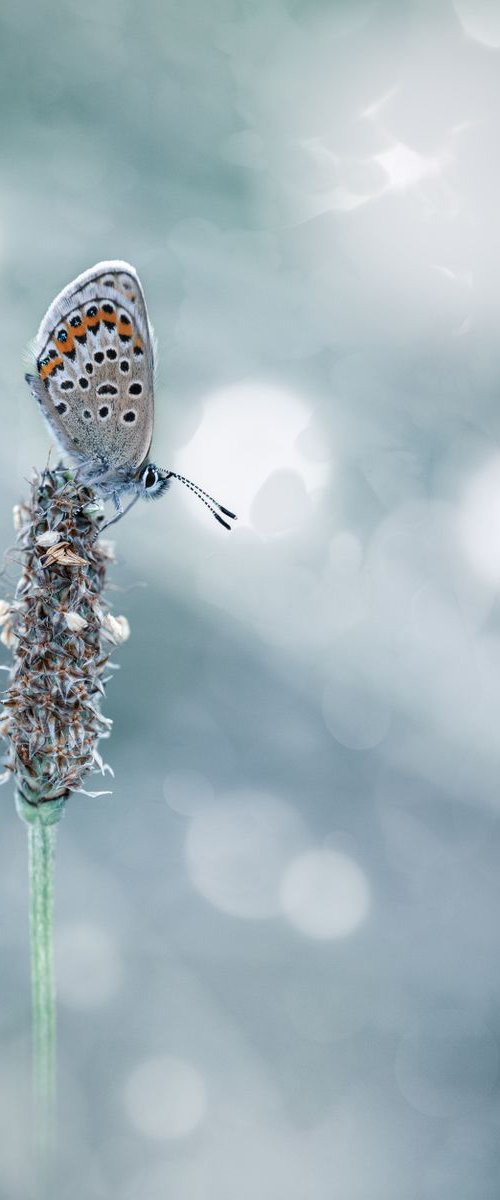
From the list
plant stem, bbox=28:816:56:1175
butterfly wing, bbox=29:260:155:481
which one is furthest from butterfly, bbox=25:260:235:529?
plant stem, bbox=28:816:56:1175

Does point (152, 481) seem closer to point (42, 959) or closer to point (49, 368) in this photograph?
point (49, 368)

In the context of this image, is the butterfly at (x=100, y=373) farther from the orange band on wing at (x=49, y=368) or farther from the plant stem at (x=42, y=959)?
the plant stem at (x=42, y=959)

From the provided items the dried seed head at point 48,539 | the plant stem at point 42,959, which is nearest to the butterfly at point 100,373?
the dried seed head at point 48,539

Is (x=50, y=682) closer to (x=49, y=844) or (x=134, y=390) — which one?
(x=49, y=844)

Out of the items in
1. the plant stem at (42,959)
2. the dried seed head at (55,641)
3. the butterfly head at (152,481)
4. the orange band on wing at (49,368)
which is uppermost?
the orange band on wing at (49,368)

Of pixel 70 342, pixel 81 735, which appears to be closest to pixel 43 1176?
pixel 81 735

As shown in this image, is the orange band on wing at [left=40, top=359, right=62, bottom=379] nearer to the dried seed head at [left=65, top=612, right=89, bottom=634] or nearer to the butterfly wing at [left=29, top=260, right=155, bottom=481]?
the butterfly wing at [left=29, top=260, right=155, bottom=481]
